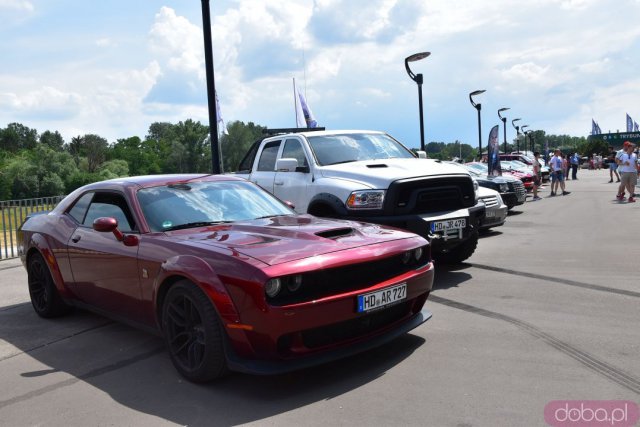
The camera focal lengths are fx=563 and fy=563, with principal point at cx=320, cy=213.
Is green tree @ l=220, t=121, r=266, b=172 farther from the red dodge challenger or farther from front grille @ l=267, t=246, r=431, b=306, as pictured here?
front grille @ l=267, t=246, r=431, b=306

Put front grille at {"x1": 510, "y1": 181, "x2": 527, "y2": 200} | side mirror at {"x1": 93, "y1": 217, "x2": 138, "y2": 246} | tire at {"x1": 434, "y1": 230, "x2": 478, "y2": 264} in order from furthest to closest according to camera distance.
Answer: front grille at {"x1": 510, "y1": 181, "x2": 527, "y2": 200}, tire at {"x1": 434, "y1": 230, "x2": 478, "y2": 264}, side mirror at {"x1": 93, "y1": 217, "x2": 138, "y2": 246}

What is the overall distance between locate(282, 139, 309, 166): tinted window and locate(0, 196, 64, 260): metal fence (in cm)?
537

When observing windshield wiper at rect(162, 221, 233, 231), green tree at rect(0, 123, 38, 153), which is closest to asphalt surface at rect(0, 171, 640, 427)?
windshield wiper at rect(162, 221, 233, 231)

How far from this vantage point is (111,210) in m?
5.09

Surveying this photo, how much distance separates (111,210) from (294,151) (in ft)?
11.7

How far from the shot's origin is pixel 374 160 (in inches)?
301

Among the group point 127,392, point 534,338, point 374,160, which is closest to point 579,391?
point 534,338

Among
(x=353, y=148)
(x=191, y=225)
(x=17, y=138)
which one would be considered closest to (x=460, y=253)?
(x=353, y=148)

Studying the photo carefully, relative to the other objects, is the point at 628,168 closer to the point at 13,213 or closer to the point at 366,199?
the point at 366,199

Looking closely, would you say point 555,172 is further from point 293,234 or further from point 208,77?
point 293,234

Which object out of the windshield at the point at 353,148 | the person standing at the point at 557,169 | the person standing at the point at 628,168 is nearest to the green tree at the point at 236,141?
the person standing at the point at 557,169

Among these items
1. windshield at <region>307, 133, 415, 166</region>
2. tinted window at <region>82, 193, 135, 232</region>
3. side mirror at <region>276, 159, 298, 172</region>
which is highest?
windshield at <region>307, 133, 415, 166</region>

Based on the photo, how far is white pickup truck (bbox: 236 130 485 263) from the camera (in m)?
6.46

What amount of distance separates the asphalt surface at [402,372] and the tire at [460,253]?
3.24 feet
